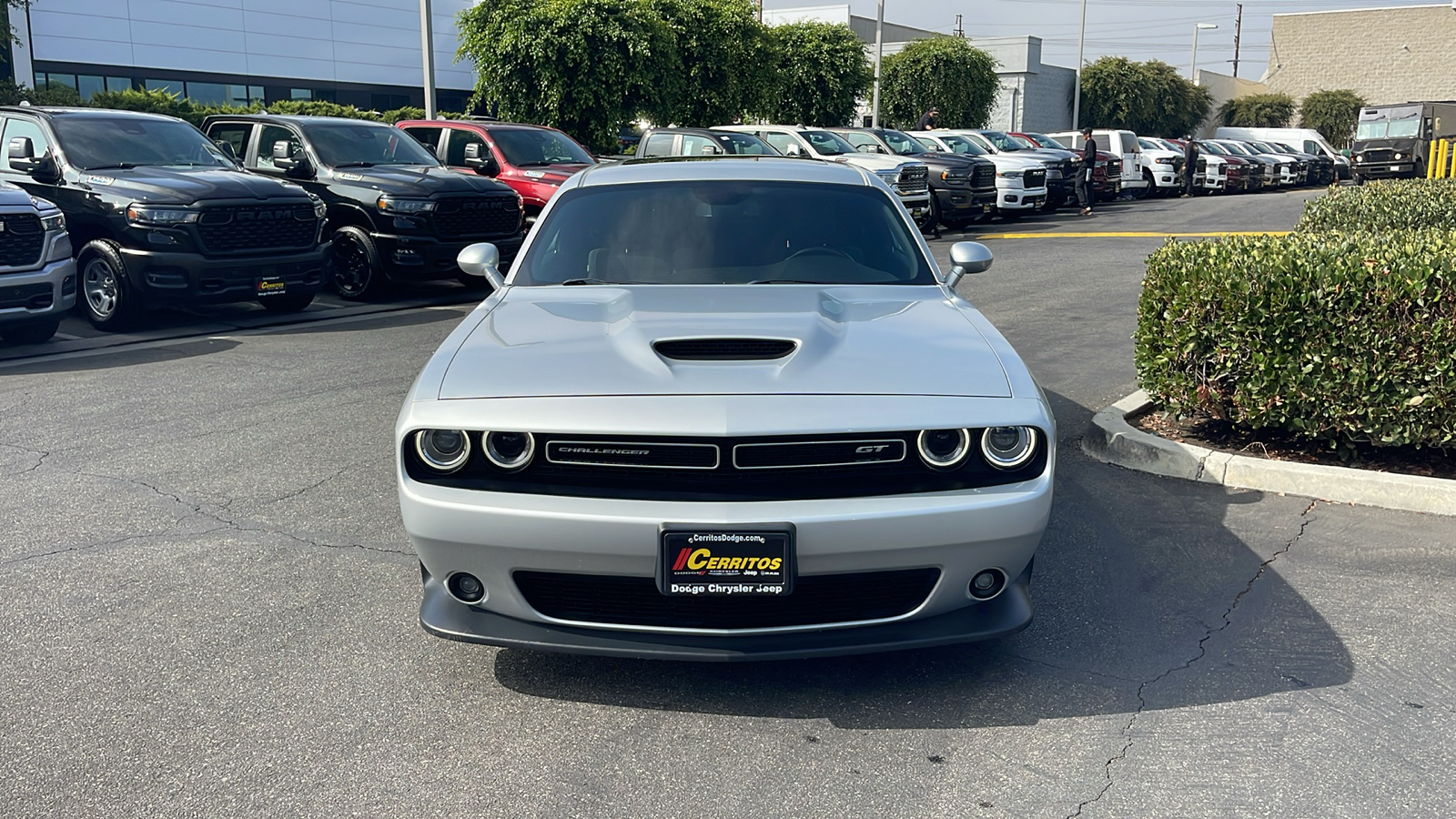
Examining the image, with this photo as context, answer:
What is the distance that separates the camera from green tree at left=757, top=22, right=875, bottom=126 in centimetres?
3147

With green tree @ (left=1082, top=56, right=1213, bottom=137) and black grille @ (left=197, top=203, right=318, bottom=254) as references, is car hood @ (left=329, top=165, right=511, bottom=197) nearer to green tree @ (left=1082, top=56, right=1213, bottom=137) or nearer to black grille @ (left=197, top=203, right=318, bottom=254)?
black grille @ (left=197, top=203, right=318, bottom=254)

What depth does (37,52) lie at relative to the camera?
35281 mm

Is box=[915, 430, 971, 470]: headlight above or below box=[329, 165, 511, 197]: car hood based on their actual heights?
below

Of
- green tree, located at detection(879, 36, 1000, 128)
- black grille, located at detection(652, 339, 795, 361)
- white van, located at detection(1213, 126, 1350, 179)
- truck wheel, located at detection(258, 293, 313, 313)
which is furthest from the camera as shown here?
white van, located at detection(1213, 126, 1350, 179)

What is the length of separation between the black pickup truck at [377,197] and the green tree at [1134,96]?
50033 mm

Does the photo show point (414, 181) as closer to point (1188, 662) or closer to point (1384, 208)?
point (1384, 208)

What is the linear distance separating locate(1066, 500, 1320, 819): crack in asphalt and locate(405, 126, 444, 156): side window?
12.4 metres

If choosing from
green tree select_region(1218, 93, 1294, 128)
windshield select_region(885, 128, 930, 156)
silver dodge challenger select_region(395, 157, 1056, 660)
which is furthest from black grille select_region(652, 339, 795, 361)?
green tree select_region(1218, 93, 1294, 128)

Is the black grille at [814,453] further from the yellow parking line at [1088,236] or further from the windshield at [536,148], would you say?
the yellow parking line at [1088,236]

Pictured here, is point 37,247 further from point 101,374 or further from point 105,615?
point 105,615

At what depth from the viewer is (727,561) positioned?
11.0ft

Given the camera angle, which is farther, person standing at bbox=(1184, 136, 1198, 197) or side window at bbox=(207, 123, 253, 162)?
person standing at bbox=(1184, 136, 1198, 197)

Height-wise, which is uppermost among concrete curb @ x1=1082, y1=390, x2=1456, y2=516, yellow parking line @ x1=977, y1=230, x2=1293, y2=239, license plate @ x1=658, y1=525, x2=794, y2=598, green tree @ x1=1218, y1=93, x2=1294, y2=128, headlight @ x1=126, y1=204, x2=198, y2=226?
green tree @ x1=1218, y1=93, x2=1294, y2=128

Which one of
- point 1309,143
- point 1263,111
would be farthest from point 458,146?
point 1263,111
